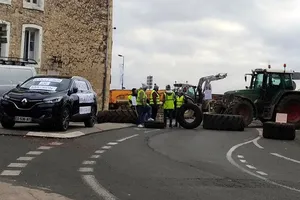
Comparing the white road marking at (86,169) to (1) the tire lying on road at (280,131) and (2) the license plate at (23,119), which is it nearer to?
(2) the license plate at (23,119)

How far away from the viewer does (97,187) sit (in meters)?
8.22

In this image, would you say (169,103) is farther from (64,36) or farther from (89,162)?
(89,162)

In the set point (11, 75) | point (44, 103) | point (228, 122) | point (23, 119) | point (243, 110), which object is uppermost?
point (11, 75)

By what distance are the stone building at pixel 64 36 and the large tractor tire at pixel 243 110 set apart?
39.4 ft

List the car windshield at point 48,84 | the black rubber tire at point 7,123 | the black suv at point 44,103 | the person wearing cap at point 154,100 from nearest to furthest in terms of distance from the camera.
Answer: the black suv at point 44,103
the black rubber tire at point 7,123
the car windshield at point 48,84
the person wearing cap at point 154,100

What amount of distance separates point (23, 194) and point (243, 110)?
18626 millimetres

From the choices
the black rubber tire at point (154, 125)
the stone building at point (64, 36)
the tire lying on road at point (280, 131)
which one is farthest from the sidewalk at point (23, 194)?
the stone building at point (64, 36)

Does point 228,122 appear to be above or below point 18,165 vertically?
above

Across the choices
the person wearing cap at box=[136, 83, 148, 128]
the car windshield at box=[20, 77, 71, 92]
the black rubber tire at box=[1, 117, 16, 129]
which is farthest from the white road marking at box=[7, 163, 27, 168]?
the person wearing cap at box=[136, 83, 148, 128]

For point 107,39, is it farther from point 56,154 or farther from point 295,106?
point 56,154

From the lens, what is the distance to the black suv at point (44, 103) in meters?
15.0

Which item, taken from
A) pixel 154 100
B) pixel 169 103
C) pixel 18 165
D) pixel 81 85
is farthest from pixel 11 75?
pixel 18 165

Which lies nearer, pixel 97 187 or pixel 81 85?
pixel 97 187

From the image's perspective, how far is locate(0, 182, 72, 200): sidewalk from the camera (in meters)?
7.26
